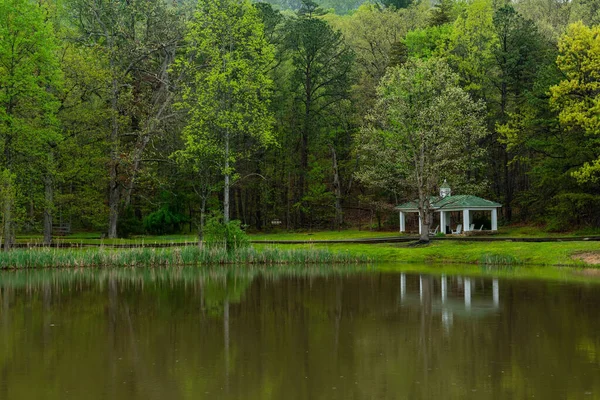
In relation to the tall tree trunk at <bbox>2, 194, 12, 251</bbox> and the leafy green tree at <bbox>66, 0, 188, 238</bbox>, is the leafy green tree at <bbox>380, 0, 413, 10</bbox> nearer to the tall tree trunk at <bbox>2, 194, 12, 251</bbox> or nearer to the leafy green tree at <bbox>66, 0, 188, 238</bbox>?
the leafy green tree at <bbox>66, 0, 188, 238</bbox>

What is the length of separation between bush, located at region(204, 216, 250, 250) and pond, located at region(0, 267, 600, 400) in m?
9.29

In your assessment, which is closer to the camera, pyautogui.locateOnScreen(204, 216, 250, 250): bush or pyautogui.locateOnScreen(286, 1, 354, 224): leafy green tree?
pyautogui.locateOnScreen(204, 216, 250, 250): bush

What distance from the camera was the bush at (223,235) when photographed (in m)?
33.2

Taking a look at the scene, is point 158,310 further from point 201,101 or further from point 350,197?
point 350,197

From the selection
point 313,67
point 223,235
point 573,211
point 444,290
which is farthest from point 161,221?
point 444,290

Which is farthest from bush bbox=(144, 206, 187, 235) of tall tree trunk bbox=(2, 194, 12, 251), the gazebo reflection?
the gazebo reflection

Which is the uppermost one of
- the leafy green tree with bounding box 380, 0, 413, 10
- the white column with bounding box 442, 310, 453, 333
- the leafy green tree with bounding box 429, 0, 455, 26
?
the leafy green tree with bounding box 380, 0, 413, 10

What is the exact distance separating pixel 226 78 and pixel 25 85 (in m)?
12.1

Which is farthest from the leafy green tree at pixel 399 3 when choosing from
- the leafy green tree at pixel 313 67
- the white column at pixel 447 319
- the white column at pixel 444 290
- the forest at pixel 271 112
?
the white column at pixel 447 319

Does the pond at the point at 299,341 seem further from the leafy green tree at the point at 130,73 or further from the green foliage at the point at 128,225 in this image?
the leafy green tree at the point at 130,73

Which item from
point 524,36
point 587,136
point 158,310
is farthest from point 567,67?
point 158,310

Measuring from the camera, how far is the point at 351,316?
55.2 feet

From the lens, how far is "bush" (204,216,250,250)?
109 feet

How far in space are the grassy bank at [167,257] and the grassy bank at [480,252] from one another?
2.42 meters
